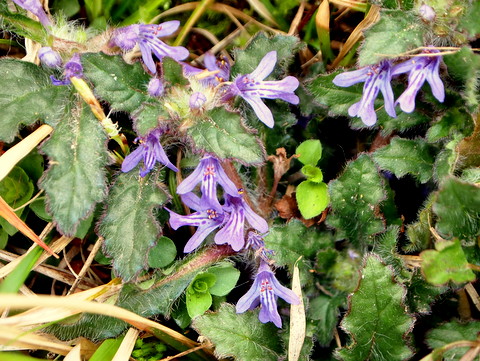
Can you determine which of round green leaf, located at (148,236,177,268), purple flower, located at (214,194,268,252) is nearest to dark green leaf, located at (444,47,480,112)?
purple flower, located at (214,194,268,252)

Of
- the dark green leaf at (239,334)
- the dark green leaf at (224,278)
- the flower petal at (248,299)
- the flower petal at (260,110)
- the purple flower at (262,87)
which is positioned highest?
the purple flower at (262,87)

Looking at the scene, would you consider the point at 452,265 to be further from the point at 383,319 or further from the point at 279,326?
the point at 279,326

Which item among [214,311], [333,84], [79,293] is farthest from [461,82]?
[79,293]

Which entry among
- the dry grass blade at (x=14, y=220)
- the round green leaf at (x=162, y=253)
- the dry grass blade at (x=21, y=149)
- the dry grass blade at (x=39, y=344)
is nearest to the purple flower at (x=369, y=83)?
the round green leaf at (x=162, y=253)

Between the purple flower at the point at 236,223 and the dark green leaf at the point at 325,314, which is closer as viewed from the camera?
the purple flower at the point at 236,223

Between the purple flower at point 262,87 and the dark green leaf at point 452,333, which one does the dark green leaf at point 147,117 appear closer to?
the purple flower at point 262,87

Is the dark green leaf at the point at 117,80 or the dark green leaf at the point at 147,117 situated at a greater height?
the dark green leaf at the point at 117,80

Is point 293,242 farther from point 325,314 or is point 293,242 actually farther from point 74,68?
point 74,68

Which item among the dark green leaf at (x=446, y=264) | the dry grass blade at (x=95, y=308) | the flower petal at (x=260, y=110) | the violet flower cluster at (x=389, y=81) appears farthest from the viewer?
the flower petal at (x=260, y=110)
